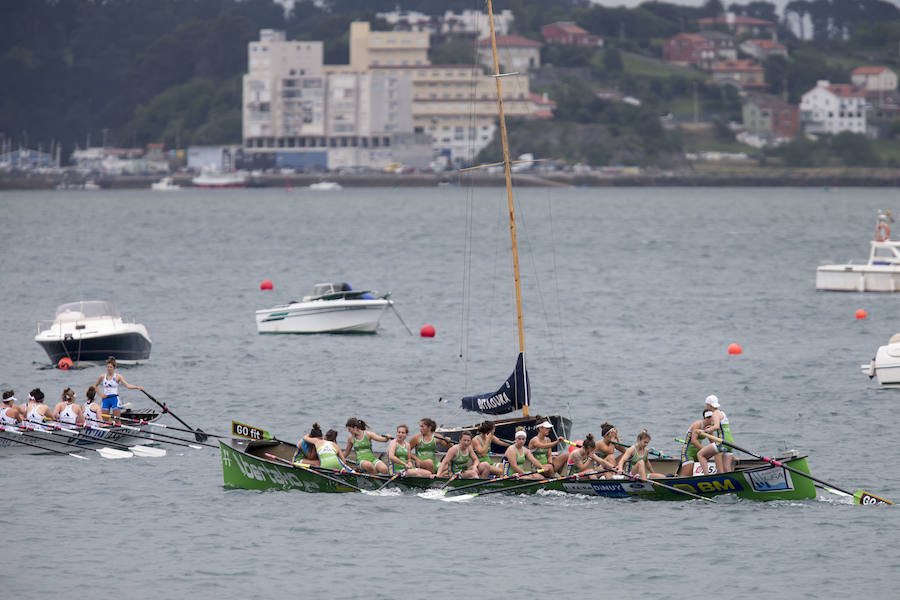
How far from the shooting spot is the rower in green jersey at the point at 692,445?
1153 inches

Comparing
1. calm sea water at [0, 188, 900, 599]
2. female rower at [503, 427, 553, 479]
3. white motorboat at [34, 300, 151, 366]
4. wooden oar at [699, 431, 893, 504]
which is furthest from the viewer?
white motorboat at [34, 300, 151, 366]

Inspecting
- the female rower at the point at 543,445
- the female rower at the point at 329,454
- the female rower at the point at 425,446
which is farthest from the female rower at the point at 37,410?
the female rower at the point at 543,445

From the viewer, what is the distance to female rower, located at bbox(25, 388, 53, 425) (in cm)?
3372

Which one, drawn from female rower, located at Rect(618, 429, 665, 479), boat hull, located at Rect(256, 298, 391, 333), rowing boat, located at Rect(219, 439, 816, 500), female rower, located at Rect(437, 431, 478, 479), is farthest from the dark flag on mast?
boat hull, located at Rect(256, 298, 391, 333)

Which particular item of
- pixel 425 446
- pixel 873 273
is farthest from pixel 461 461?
pixel 873 273

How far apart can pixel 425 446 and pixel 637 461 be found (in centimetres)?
454

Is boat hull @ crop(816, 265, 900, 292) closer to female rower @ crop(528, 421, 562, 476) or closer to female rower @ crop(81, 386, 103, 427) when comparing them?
female rower @ crop(528, 421, 562, 476)

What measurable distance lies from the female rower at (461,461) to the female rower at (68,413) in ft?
31.7

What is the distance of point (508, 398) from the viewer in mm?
33688

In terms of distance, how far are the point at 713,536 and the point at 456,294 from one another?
4969cm

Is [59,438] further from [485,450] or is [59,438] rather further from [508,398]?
[485,450]

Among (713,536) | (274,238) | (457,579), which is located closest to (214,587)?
(457,579)

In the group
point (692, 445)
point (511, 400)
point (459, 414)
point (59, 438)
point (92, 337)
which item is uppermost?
point (511, 400)

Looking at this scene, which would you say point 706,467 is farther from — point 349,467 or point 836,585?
point 349,467
